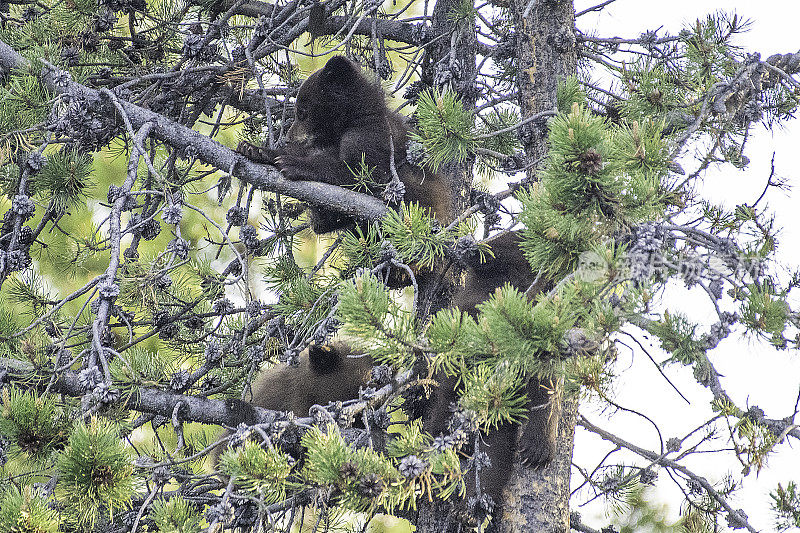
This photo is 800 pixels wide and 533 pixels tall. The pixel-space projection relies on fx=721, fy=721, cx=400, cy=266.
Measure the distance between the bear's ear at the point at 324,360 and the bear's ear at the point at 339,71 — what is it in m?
1.57

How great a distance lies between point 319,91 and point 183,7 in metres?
0.87

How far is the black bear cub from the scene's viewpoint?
11.6 ft

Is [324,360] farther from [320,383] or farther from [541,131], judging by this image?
[541,131]

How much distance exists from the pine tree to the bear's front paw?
0.13m

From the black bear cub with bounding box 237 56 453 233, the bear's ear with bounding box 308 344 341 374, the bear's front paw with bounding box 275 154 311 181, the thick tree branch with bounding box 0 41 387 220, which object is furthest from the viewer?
the bear's ear with bounding box 308 344 341 374

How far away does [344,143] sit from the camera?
3.88m

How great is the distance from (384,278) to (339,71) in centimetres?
169

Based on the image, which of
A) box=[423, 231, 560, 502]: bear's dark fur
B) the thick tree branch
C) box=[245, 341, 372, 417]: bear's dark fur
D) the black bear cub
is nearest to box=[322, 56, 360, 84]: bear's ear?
the black bear cub

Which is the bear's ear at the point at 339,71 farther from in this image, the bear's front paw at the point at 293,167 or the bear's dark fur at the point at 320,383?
the bear's dark fur at the point at 320,383

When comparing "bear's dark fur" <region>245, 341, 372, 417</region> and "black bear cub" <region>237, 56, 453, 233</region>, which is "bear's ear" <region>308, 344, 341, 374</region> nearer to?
"bear's dark fur" <region>245, 341, 372, 417</region>

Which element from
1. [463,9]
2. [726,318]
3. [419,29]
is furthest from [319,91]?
[726,318]

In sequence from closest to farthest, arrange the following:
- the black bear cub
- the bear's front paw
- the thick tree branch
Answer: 1. the thick tree branch
2. the bear's front paw
3. the black bear cub

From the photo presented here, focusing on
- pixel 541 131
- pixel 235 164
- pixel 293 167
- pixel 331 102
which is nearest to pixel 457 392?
pixel 235 164

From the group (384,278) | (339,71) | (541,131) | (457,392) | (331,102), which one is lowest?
(457,392)
